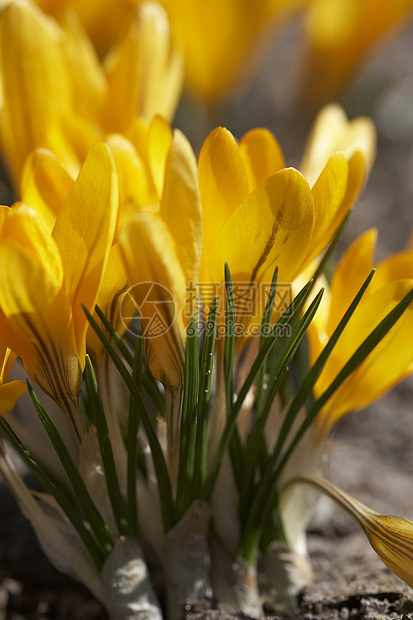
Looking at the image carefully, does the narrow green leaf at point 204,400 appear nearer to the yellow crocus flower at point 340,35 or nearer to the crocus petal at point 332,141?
the crocus petal at point 332,141

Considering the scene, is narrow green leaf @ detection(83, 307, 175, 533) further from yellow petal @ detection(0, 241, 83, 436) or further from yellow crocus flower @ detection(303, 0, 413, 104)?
yellow crocus flower @ detection(303, 0, 413, 104)

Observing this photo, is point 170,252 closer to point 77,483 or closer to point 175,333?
point 175,333

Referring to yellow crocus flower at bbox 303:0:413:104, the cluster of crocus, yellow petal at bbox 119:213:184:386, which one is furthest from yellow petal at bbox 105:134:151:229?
yellow crocus flower at bbox 303:0:413:104

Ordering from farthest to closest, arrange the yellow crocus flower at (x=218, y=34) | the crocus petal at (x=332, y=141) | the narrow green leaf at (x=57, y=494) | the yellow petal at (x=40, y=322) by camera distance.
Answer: the yellow crocus flower at (x=218, y=34) < the crocus petal at (x=332, y=141) < the narrow green leaf at (x=57, y=494) < the yellow petal at (x=40, y=322)

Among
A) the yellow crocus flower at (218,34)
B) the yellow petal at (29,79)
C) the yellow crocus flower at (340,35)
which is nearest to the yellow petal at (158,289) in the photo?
the yellow petal at (29,79)

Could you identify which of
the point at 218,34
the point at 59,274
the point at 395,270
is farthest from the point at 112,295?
the point at 218,34
